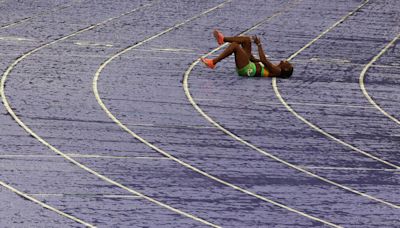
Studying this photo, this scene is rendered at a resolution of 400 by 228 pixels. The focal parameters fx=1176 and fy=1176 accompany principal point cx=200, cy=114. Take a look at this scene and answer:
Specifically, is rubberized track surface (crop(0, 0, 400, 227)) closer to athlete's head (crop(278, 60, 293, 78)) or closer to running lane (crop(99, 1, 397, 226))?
running lane (crop(99, 1, 397, 226))

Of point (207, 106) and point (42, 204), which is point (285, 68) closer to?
point (207, 106)

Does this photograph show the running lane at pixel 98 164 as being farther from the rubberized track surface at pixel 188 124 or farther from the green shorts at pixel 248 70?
the green shorts at pixel 248 70

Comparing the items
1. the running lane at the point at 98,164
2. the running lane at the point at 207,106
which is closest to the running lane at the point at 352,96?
the running lane at the point at 207,106

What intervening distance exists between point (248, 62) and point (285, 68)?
1.92ft

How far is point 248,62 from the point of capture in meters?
Result: 18.2

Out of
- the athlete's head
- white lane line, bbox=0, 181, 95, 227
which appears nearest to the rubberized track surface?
white lane line, bbox=0, 181, 95, 227

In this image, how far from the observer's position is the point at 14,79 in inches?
677

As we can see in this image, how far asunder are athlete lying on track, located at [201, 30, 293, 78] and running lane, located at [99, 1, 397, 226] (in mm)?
231

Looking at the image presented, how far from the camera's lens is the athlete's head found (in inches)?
714

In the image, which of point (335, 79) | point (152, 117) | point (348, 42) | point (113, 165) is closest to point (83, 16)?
point (348, 42)

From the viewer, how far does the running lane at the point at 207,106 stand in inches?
483

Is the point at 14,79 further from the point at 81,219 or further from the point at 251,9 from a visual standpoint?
the point at 251,9

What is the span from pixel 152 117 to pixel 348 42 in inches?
291

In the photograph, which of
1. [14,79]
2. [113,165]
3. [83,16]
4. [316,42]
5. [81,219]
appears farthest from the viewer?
[83,16]
